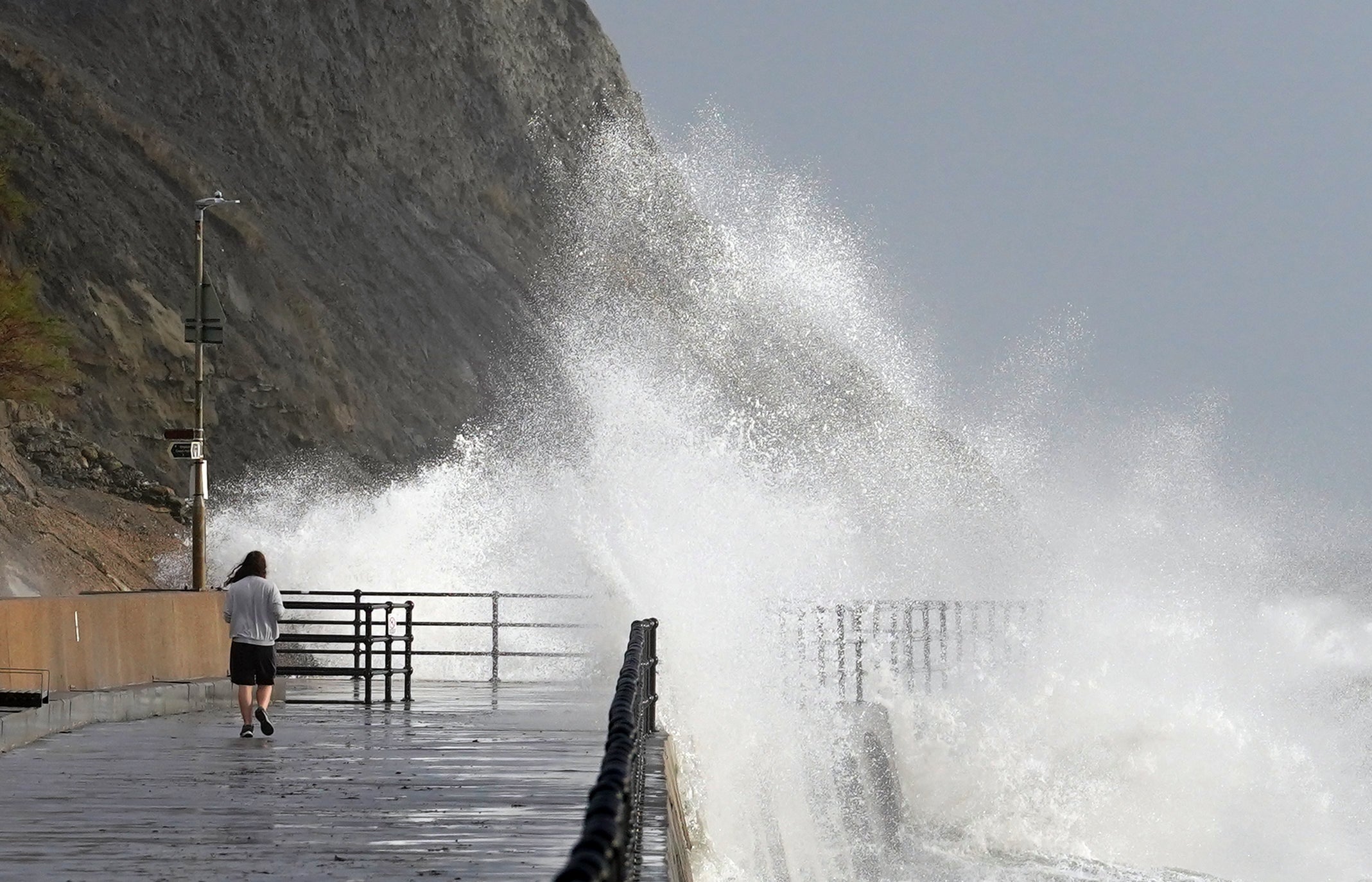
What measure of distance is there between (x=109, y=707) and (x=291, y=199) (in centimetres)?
4503

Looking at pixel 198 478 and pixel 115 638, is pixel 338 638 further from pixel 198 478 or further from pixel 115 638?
pixel 198 478

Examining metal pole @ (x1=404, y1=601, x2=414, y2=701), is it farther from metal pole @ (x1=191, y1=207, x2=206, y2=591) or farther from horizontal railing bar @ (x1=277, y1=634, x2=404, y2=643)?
metal pole @ (x1=191, y1=207, x2=206, y2=591)

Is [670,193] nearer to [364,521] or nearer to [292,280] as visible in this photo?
[292,280]

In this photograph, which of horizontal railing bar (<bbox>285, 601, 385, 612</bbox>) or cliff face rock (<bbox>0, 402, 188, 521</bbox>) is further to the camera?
cliff face rock (<bbox>0, 402, 188, 521</bbox>)

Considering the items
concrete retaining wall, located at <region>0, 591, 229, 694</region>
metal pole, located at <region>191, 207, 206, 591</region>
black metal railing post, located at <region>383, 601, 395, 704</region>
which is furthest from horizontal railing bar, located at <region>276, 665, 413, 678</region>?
metal pole, located at <region>191, 207, 206, 591</region>

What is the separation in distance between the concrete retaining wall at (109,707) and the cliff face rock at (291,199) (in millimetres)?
25196

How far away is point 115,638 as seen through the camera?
19031mm

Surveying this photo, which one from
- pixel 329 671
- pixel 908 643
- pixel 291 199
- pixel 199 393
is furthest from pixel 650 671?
pixel 291 199

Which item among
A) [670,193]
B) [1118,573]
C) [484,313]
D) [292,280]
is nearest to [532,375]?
[484,313]

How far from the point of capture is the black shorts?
15.3m

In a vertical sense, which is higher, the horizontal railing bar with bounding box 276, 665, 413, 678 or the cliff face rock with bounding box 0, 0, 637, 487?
the cliff face rock with bounding box 0, 0, 637, 487

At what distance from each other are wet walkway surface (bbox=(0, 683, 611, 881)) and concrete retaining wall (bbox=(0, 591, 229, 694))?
83cm

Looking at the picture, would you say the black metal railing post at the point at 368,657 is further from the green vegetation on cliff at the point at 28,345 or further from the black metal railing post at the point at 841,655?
the green vegetation on cliff at the point at 28,345

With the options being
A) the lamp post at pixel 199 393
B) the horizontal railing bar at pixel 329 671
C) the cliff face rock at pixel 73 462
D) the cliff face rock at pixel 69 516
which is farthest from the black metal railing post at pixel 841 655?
the cliff face rock at pixel 73 462
